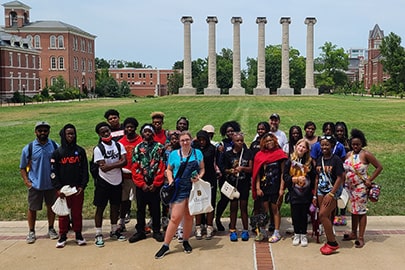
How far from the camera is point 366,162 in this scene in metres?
7.19

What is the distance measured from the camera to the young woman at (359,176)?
23.5 feet

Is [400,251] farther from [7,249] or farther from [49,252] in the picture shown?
[7,249]

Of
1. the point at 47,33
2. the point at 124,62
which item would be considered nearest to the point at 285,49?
the point at 47,33

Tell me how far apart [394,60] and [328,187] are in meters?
87.3

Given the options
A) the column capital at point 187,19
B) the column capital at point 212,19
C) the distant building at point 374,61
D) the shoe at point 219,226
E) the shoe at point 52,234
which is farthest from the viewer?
the distant building at point 374,61

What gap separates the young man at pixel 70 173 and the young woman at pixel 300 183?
3.16 meters

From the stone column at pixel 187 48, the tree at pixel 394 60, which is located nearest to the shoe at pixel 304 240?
the stone column at pixel 187 48

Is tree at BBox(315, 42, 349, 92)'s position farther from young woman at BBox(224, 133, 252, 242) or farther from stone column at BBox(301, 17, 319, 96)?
young woman at BBox(224, 133, 252, 242)

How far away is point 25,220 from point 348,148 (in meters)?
6.11

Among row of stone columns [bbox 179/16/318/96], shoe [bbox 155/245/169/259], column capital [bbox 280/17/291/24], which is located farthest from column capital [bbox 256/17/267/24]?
shoe [bbox 155/245/169/259]

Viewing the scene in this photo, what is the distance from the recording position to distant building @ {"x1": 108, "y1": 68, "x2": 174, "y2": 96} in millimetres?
138875

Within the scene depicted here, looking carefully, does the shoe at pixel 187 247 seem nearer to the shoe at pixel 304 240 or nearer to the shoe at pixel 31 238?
the shoe at pixel 304 240

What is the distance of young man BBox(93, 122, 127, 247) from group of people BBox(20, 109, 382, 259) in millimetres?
15

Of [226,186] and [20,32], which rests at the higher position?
[20,32]
